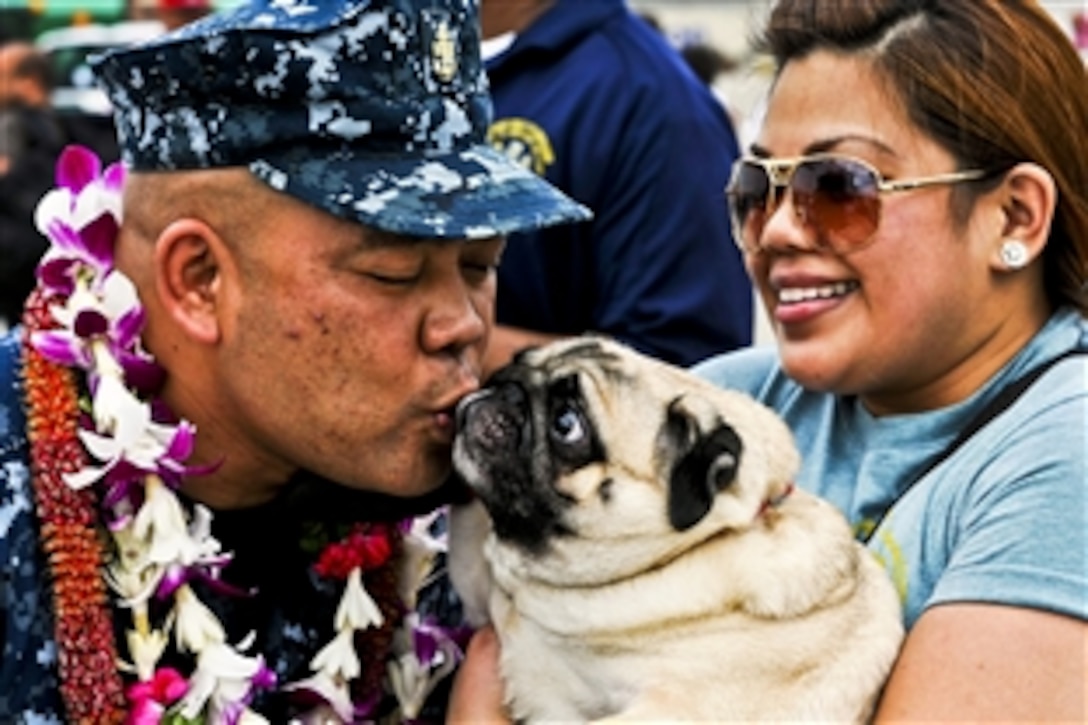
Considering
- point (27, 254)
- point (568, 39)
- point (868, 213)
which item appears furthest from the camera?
point (27, 254)

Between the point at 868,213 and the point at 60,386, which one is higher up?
the point at 868,213

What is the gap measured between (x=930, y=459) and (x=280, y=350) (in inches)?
38.6

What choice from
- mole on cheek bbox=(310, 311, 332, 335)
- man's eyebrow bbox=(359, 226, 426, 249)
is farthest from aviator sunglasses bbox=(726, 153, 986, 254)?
mole on cheek bbox=(310, 311, 332, 335)

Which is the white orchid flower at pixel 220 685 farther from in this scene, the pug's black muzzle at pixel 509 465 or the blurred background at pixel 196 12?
the blurred background at pixel 196 12

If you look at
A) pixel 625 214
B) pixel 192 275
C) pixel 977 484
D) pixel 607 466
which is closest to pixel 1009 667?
pixel 977 484

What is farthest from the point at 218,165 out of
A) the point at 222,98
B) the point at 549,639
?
the point at 549,639

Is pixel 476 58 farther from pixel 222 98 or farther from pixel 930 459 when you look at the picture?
pixel 930 459

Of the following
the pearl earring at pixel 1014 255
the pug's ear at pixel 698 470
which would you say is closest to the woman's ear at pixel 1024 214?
the pearl earring at pixel 1014 255

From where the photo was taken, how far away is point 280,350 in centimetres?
238

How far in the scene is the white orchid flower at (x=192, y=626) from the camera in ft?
8.07

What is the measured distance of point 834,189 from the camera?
2.64 metres

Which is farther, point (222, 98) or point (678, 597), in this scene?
point (678, 597)

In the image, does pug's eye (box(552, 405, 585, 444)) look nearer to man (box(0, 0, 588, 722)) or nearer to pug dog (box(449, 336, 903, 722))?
pug dog (box(449, 336, 903, 722))

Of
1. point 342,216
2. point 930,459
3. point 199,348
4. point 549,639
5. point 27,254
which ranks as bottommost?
point 27,254
